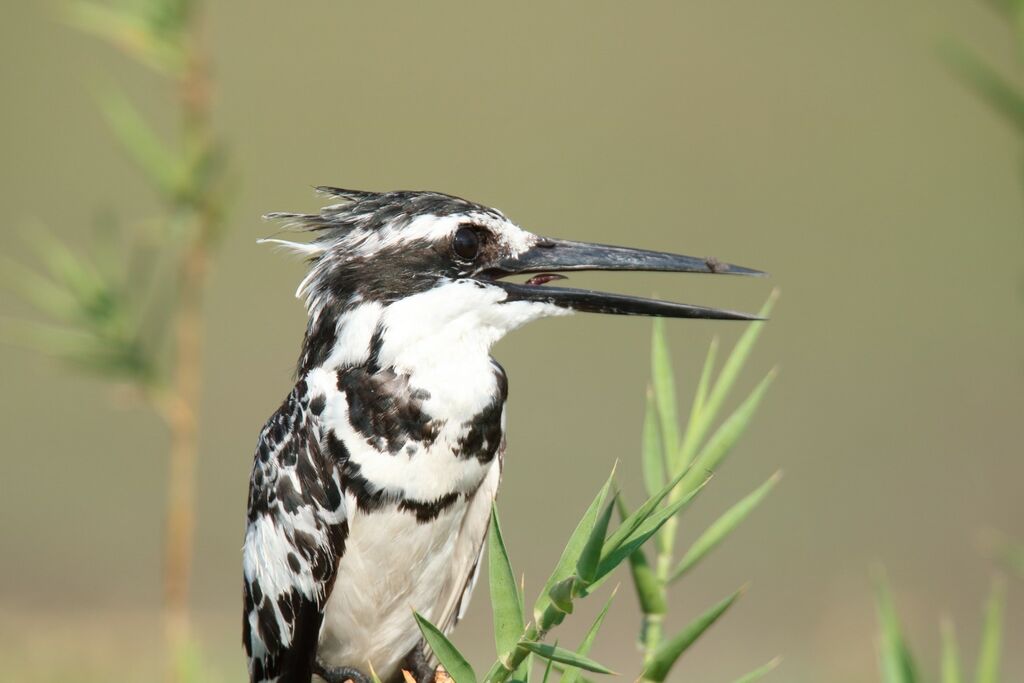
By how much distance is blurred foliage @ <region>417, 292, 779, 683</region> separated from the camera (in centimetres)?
147

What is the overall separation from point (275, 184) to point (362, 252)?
737 cm

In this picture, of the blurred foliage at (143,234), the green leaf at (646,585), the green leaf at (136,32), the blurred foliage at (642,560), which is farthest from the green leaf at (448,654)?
the green leaf at (136,32)

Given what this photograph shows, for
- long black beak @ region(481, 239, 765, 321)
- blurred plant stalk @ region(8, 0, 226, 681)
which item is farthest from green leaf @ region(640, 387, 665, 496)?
blurred plant stalk @ region(8, 0, 226, 681)

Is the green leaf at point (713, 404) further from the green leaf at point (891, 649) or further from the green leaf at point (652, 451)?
the green leaf at point (891, 649)

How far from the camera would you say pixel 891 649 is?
6.40 ft

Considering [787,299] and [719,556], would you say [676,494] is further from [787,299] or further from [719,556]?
[787,299]

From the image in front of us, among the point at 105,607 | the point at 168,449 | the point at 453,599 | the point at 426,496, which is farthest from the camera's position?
the point at 168,449

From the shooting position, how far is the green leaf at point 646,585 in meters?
1.92

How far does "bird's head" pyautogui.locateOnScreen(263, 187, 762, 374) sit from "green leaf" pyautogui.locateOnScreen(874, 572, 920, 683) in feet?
Answer: 2.39

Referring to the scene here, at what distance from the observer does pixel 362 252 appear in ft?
8.43

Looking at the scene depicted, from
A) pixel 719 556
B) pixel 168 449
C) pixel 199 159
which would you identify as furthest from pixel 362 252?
pixel 168 449

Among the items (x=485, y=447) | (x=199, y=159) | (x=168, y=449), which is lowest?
(x=168, y=449)

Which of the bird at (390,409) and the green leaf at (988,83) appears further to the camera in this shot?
the bird at (390,409)

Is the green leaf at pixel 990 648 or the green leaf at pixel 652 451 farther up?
the green leaf at pixel 652 451
